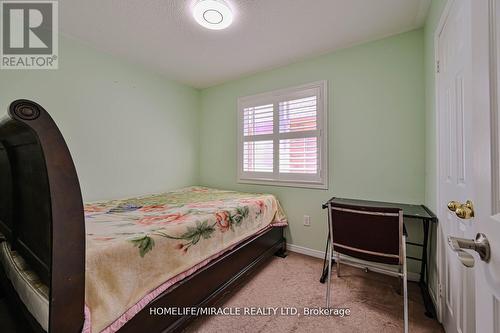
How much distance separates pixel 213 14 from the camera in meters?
1.71

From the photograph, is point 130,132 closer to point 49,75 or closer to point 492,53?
point 49,75

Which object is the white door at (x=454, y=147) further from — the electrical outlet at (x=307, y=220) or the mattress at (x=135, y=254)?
the mattress at (x=135, y=254)

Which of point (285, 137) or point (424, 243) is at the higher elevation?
point (285, 137)

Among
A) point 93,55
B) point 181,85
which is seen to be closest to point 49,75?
point 93,55

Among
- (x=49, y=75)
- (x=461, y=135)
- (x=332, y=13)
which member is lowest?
(x=461, y=135)

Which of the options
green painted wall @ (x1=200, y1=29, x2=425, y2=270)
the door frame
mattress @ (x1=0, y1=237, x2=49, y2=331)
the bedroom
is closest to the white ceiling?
the bedroom

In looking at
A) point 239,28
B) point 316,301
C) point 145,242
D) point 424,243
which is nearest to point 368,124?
point 424,243

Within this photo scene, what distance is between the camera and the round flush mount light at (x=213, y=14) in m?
1.62

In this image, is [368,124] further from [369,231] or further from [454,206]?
[454,206]

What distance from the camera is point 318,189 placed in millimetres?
2465

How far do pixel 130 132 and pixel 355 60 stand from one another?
9.17 feet

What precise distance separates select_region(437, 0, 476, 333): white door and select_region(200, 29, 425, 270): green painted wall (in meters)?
0.56

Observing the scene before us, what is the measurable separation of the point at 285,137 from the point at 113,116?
Answer: 2.12 m

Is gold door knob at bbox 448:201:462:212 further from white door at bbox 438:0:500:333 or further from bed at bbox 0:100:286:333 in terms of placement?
bed at bbox 0:100:286:333
